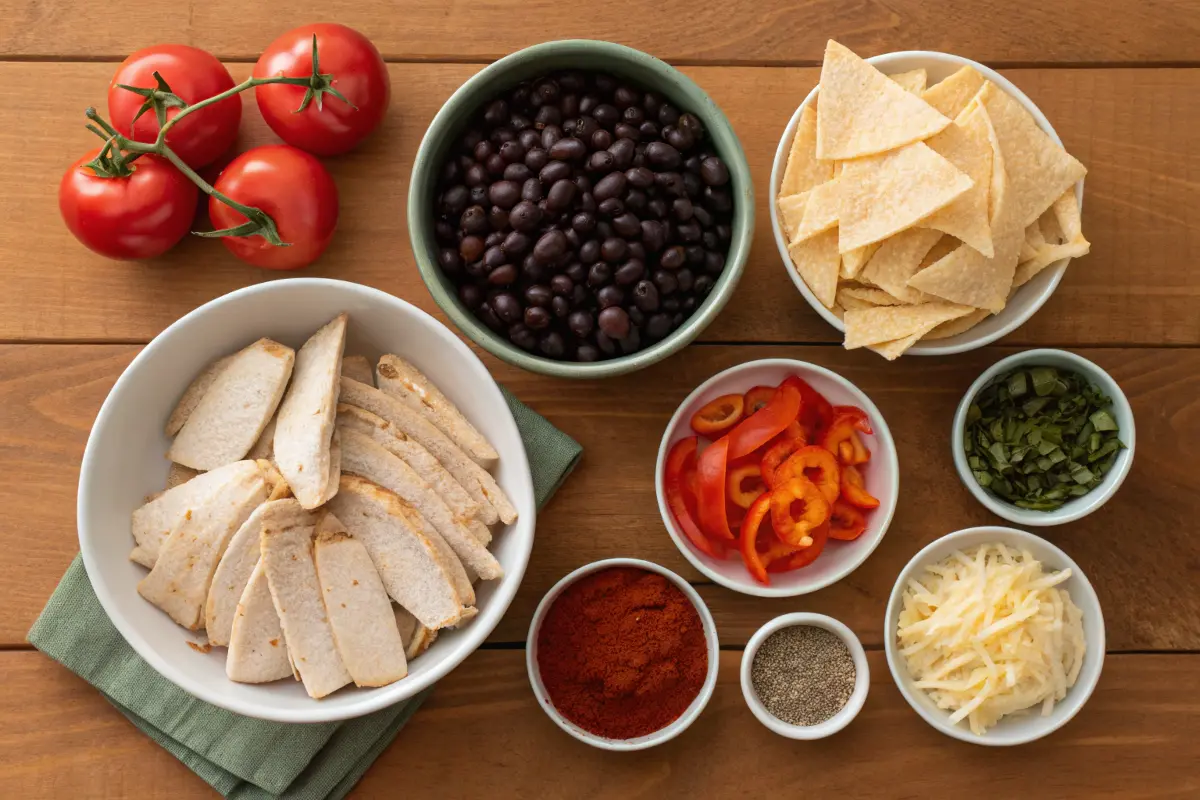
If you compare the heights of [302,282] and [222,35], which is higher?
[222,35]

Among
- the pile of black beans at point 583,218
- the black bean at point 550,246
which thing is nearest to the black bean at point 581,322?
the pile of black beans at point 583,218

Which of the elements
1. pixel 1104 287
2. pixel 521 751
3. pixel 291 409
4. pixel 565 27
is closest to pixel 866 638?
pixel 521 751

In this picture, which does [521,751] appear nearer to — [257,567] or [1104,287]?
[257,567]

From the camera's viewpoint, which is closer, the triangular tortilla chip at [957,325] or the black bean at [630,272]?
the black bean at [630,272]

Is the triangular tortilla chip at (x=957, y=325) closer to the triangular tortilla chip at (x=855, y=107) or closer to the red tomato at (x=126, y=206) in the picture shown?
the triangular tortilla chip at (x=855, y=107)

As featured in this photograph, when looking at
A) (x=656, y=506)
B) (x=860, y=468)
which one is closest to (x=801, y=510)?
(x=860, y=468)

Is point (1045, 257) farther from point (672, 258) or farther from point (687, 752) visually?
point (687, 752)
